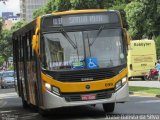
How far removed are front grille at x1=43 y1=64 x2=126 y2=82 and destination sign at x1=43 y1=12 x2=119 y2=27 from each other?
1532 mm

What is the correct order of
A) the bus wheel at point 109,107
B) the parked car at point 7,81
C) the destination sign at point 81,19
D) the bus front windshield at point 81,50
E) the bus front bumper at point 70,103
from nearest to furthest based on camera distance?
1. the bus front bumper at point 70,103
2. the bus front windshield at point 81,50
3. the destination sign at point 81,19
4. the bus wheel at point 109,107
5. the parked car at point 7,81

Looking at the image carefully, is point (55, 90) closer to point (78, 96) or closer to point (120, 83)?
point (78, 96)

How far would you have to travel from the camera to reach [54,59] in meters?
16.9

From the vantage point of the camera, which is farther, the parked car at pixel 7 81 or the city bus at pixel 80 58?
the parked car at pixel 7 81

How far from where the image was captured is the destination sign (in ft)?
56.7

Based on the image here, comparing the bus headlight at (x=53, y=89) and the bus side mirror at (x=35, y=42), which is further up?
the bus side mirror at (x=35, y=42)

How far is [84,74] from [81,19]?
1799mm

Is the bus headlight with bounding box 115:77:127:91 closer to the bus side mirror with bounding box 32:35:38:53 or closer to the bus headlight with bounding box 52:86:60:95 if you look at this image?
the bus headlight with bounding box 52:86:60:95

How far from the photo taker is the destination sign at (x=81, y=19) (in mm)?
17281

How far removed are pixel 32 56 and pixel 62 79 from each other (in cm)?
241

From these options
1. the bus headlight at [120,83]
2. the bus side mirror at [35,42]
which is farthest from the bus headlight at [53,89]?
the bus headlight at [120,83]

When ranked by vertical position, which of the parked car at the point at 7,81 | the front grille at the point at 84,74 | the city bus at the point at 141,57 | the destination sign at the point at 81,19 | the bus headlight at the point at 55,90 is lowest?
the parked car at the point at 7,81

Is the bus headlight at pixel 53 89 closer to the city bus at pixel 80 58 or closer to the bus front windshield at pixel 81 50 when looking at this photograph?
the city bus at pixel 80 58

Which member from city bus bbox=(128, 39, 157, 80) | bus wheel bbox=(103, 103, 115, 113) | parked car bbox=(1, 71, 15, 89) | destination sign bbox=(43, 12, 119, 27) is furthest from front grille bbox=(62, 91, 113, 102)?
parked car bbox=(1, 71, 15, 89)
